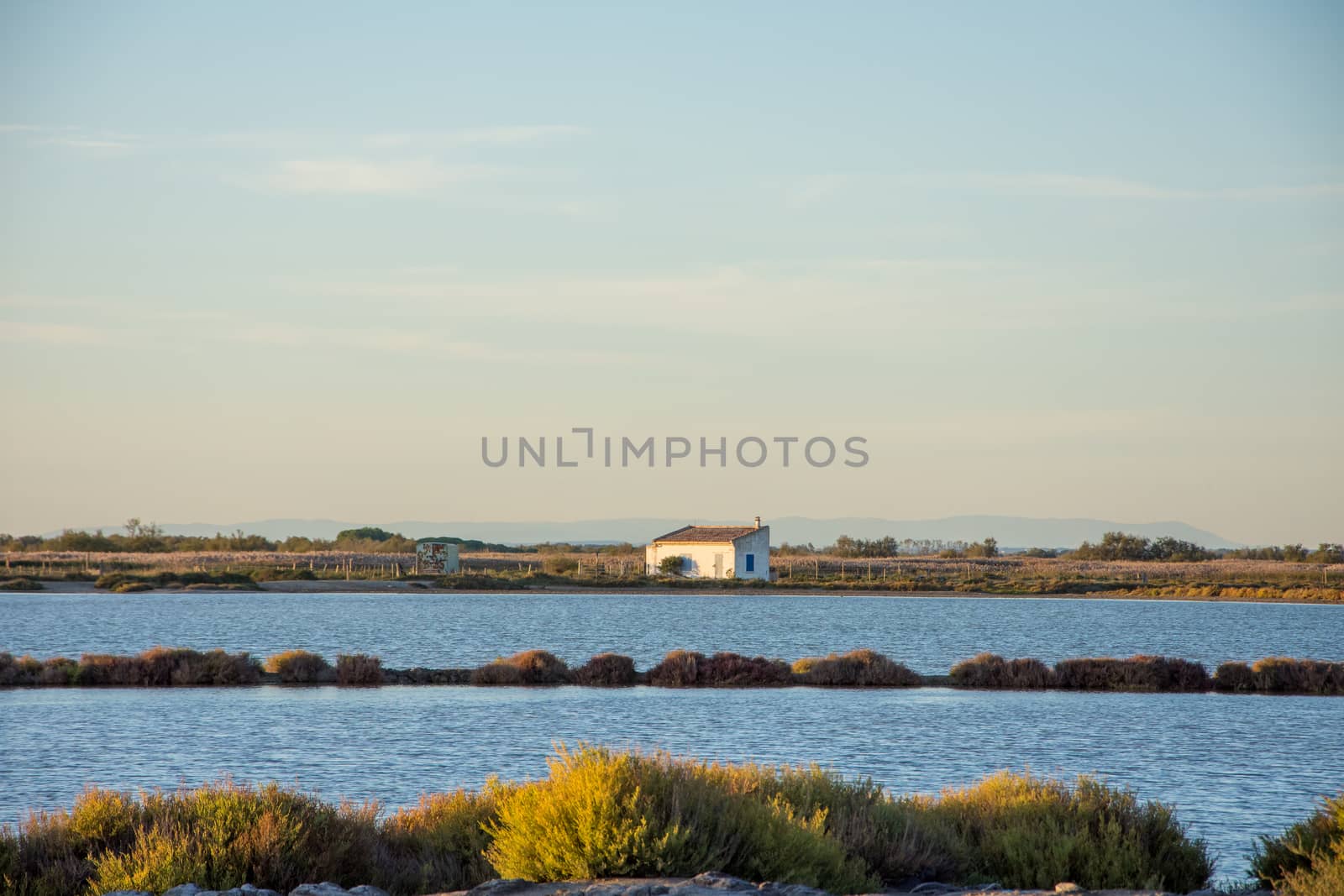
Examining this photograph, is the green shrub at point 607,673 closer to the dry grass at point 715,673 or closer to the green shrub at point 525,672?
the green shrub at point 525,672

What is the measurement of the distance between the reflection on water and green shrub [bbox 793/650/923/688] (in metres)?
1.29

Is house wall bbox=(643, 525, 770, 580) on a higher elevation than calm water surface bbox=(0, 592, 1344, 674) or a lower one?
higher

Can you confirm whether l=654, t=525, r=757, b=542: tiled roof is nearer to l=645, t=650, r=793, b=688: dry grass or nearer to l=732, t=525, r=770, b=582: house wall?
l=732, t=525, r=770, b=582: house wall

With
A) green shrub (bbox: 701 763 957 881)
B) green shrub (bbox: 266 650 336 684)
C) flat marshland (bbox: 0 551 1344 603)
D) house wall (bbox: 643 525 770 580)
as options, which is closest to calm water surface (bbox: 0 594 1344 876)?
green shrub (bbox: 266 650 336 684)

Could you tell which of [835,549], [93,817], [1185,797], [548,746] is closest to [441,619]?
[548,746]

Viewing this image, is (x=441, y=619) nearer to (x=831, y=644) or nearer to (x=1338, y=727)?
(x=831, y=644)

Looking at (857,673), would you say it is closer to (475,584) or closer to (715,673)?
(715,673)

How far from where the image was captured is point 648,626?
54.4 m

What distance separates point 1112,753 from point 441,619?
4006 cm

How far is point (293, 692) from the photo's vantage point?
3006 cm

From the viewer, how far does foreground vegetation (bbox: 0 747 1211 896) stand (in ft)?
30.9

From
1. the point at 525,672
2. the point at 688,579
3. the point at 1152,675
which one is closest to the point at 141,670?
the point at 525,672

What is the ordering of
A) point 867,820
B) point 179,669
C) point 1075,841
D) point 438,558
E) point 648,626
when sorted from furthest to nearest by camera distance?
point 438,558 → point 648,626 → point 179,669 → point 867,820 → point 1075,841

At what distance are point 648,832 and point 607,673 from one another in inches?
935
